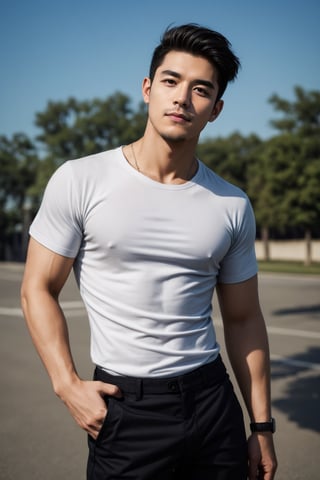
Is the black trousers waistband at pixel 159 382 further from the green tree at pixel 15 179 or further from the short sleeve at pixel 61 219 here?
the green tree at pixel 15 179

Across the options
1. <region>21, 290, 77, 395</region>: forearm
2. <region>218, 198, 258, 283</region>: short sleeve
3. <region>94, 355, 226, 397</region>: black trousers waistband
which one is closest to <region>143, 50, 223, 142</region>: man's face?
<region>218, 198, 258, 283</region>: short sleeve

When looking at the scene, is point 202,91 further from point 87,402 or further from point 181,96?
point 87,402

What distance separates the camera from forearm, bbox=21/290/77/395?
162 cm

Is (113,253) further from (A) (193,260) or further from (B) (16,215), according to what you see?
(B) (16,215)

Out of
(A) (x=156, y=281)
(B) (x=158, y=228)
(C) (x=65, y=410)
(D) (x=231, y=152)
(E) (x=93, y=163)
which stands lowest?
(C) (x=65, y=410)

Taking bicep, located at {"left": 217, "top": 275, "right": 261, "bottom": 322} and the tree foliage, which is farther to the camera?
the tree foliage

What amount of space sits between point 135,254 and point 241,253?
0.45m

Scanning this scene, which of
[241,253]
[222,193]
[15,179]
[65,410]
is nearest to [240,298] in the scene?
[241,253]

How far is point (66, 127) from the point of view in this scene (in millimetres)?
52438

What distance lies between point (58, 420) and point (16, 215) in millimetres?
42530

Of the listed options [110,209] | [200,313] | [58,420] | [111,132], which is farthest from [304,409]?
[111,132]

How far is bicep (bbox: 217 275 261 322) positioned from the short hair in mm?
737

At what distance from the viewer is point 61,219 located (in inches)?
66.8

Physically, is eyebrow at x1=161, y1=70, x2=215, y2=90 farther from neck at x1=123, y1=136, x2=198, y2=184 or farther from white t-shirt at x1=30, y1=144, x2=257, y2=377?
white t-shirt at x1=30, y1=144, x2=257, y2=377
